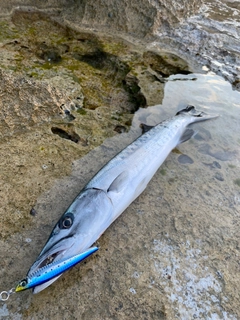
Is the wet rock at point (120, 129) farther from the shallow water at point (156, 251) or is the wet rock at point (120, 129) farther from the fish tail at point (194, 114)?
the fish tail at point (194, 114)

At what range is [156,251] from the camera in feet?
7.50

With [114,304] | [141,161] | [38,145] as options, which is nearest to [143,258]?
[114,304]

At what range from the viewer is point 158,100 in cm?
400

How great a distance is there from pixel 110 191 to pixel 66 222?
0.48 metres

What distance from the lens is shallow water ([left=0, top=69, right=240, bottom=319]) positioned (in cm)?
196

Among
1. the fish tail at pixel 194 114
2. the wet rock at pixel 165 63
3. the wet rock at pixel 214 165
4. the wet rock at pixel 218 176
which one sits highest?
the wet rock at pixel 165 63

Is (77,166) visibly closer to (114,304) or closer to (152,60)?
(114,304)

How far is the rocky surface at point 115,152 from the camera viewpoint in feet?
6.69

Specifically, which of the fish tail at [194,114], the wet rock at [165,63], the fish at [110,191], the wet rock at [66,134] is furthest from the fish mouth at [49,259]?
the wet rock at [165,63]

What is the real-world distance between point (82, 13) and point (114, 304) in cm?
547

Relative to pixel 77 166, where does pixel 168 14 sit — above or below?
above

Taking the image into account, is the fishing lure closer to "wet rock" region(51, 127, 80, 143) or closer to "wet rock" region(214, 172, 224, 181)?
"wet rock" region(51, 127, 80, 143)

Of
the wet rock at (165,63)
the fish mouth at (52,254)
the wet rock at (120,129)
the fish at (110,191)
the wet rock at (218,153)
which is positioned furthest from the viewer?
the wet rock at (165,63)

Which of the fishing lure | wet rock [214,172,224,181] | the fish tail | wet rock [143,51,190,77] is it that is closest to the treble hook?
the fishing lure
